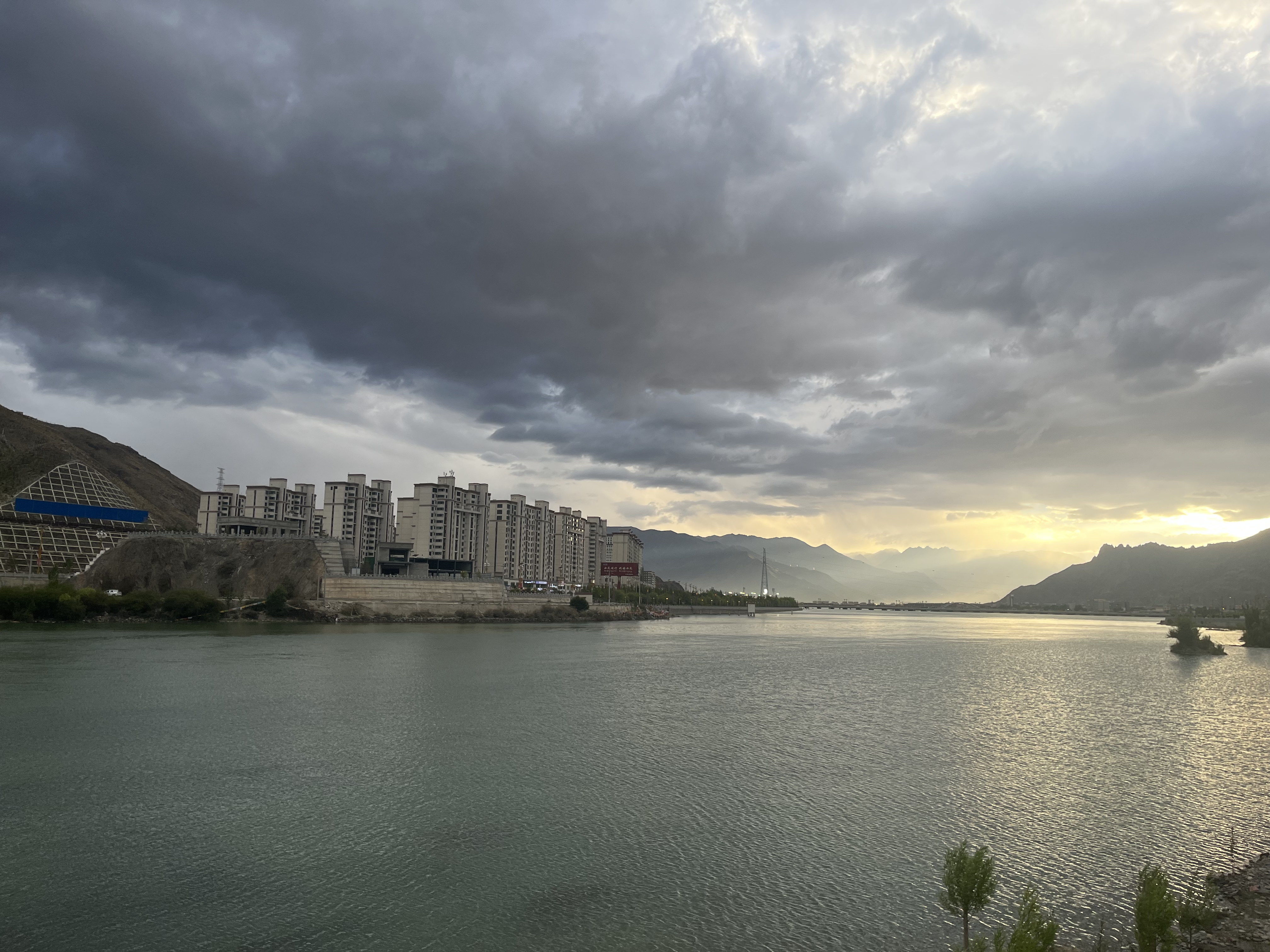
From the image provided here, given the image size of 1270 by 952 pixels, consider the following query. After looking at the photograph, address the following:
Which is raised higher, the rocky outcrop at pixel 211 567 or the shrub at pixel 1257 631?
the rocky outcrop at pixel 211 567

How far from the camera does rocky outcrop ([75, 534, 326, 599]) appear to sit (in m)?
126

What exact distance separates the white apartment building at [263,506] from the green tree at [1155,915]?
173112mm

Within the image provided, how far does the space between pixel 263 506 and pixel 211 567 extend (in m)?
62.3

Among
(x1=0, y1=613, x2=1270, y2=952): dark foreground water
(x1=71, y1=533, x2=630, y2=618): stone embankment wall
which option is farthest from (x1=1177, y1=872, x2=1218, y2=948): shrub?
(x1=71, y1=533, x2=630, y2=618): stone embankment wall

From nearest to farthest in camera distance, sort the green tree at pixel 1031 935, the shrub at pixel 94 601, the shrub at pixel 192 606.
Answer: the green tree at pixel 1031 935 → the shrub at pixel 94 601 → the shrub at pixel 192 606

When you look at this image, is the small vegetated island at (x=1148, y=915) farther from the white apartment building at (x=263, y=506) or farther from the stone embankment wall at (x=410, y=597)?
the white apartment building at (x=263, y=506)

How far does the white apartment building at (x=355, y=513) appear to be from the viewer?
7072 inches

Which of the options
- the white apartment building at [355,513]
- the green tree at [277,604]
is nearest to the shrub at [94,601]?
the green tree at [277,604]

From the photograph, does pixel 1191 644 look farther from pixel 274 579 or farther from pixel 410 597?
pixel 274 579

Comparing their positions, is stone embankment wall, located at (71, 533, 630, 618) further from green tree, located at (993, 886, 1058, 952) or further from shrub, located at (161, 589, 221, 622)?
green tree, located at (993, 886, 1058, 952)

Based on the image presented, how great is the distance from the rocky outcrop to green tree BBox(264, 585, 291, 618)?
5996 millimetres

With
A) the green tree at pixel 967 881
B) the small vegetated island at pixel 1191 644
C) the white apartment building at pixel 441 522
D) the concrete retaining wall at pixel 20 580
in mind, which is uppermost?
the white apartment building at pixel 441 522

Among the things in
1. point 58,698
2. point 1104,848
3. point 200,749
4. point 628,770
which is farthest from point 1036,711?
point 58,698

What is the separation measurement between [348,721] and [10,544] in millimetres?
133137
